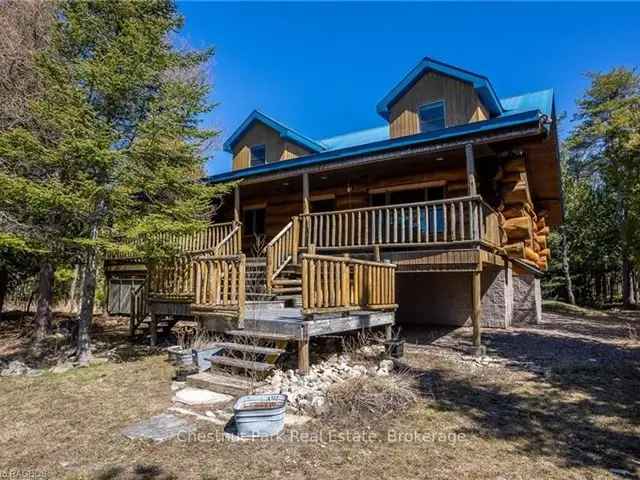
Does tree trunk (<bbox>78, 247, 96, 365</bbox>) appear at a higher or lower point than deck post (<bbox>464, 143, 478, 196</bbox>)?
lower

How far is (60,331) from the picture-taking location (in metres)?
11.3

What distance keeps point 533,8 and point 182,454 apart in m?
11.8

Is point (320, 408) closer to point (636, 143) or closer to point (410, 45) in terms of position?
point (636, 143)

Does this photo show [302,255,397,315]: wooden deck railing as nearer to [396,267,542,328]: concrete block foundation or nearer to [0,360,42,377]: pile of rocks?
[396,267,542,328]: concrete block foundation

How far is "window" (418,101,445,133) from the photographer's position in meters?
11.6

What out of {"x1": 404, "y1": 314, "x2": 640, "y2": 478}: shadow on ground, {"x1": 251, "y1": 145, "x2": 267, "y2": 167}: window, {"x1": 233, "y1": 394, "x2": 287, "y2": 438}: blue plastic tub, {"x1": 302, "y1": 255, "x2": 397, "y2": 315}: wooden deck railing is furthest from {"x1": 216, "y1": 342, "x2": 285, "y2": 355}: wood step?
{"x1": 251, "y1": 145, "x2": 267, "y2": 167}: window

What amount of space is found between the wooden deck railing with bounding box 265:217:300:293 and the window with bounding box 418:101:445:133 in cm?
474

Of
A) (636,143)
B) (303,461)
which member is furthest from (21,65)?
(636,143)

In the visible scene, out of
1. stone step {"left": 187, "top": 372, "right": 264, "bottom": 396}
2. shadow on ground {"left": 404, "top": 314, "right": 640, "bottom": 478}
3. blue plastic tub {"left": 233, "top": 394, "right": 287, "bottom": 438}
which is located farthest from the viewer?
stone step {"left": 187, "top": 372, "right": 264, "bottom": 396}

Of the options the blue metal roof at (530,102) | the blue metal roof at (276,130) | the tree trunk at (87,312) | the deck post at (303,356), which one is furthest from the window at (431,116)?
the tree trunk at (87,312)

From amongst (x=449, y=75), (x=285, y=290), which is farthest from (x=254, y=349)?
(x=449, y=75)

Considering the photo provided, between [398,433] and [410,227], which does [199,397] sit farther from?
[410,227]

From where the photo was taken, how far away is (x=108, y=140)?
23.7 ft

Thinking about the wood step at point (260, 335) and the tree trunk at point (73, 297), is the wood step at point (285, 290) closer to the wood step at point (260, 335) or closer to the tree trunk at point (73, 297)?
the wood step at point (260, 335)
